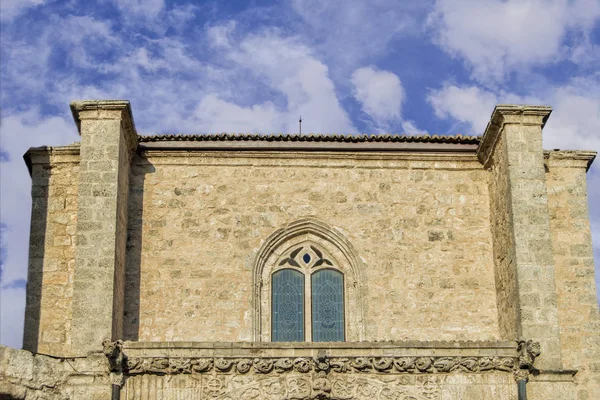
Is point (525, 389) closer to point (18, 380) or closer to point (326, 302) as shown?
point (326, 302)

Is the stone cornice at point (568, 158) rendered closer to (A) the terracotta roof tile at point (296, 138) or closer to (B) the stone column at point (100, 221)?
(A) the terracotta roof tile at point (296, 138)

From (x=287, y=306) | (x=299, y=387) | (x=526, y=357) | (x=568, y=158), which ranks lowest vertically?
(x=299, y=387)

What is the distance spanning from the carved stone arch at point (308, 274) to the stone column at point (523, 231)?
2.26m

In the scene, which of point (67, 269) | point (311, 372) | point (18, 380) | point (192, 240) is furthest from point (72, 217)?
point (311, 372)

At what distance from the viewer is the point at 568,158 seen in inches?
655

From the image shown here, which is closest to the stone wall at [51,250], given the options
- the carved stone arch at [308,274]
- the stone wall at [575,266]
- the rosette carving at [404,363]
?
the carved stone arch at [308,274]

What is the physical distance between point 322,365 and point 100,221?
4005 millimetres

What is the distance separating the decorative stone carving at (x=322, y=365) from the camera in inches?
549

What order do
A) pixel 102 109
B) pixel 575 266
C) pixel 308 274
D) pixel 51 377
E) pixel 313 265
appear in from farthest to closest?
1. pixel 313 265
2. pixel 308 274
3. pixel 575 266
4. pixel 102 109
5. pixel 51 377

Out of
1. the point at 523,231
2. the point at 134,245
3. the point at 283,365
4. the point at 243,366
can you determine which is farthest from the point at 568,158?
the point at 134,245

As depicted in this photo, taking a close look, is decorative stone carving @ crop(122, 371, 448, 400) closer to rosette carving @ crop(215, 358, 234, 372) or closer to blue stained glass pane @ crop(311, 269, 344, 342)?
rosette carving @ crop(215, 358, 234, 372)

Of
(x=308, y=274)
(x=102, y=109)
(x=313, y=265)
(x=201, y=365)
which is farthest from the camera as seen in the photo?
(x=313, y=265)

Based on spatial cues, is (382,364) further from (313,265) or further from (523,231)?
(523,231)

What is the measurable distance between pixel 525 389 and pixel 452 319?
2.20 meters
